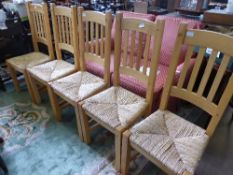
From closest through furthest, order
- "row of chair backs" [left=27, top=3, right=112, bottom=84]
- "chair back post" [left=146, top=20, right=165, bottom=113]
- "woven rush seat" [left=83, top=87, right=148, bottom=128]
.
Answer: "chair back post" [left=146, top=20, right=165, bottom=113]
"woven rush seat" [left=83, top=87, right=148, bottom=128]
"row of chair backs" [left=27, top=3, right=112, bottom=84]

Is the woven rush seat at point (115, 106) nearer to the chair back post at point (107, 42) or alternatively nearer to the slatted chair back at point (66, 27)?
the chair back post at point (107, 42)

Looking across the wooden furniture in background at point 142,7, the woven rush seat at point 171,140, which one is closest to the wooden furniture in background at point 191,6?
the wooden furniture in background at point 142,7

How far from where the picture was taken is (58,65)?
194 centimetres

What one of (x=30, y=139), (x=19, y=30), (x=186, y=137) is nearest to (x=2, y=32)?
(x=19, y=30)

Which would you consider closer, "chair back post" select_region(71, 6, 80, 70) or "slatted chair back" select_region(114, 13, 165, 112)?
"slatted chair back" select_region(114, 13, 165, 112)

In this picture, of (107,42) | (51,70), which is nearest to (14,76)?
(51,70)

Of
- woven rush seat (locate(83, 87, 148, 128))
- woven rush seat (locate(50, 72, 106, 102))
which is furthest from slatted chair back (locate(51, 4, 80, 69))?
woven rush seat (locate(83, 87, 148, 128))

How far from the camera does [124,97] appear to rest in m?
1.46

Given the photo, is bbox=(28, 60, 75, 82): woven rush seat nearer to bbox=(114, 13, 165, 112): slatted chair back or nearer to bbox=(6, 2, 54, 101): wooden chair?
bbox=(6, 2, 54, 101): wooden chair

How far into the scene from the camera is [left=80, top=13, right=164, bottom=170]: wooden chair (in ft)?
4.05

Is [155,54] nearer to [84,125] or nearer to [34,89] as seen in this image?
[84,125]

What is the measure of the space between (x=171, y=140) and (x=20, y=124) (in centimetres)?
146

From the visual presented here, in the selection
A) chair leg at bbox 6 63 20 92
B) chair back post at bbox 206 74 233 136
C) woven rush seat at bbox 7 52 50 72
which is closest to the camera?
chair back post at bbox 206 74 233 136

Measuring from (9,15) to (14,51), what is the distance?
45cm
